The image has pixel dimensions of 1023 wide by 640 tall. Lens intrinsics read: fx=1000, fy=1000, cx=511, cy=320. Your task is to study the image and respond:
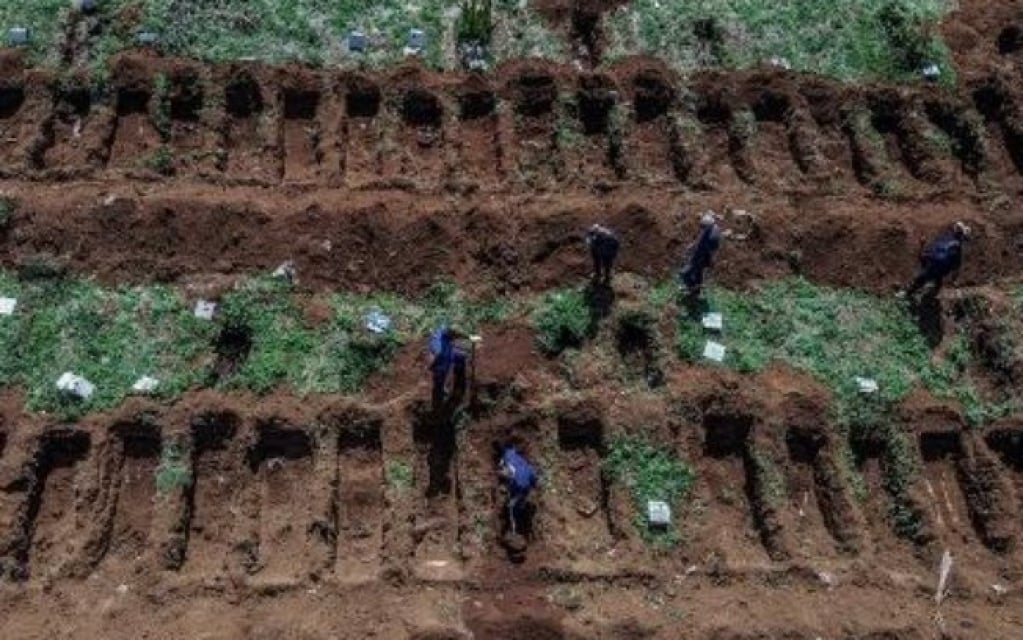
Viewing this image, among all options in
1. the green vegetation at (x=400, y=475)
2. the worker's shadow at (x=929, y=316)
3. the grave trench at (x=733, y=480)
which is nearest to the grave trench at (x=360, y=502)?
the green vegetation at (x=400, y=475)

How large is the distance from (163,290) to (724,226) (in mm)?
7519

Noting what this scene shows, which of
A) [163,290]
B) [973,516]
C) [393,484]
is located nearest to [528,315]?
[393,484]

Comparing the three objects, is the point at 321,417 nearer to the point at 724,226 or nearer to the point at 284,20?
the point at 724,226

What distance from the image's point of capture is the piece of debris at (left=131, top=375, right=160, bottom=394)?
11727 mm

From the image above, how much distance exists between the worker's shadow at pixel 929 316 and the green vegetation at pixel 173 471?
370 inches

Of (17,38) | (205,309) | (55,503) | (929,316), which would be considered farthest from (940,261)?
(17,38)

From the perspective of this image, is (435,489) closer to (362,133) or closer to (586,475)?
(586,475)

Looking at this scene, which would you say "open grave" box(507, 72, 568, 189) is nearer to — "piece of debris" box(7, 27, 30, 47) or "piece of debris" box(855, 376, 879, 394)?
"piece of debris" box(855, 376, 879, 394)

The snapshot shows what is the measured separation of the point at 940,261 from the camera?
12.7m

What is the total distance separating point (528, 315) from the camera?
1280cm

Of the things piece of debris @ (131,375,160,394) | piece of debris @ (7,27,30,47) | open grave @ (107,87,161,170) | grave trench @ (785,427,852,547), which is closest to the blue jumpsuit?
grave trench @ (785,427,852,547)

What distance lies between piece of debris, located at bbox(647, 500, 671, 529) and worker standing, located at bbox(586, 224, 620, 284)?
10.5 ft

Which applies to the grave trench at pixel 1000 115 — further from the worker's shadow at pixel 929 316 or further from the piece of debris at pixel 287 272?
the piece of debris at pixel 287 272

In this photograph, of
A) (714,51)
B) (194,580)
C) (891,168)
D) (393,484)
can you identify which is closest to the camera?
(194,580)
